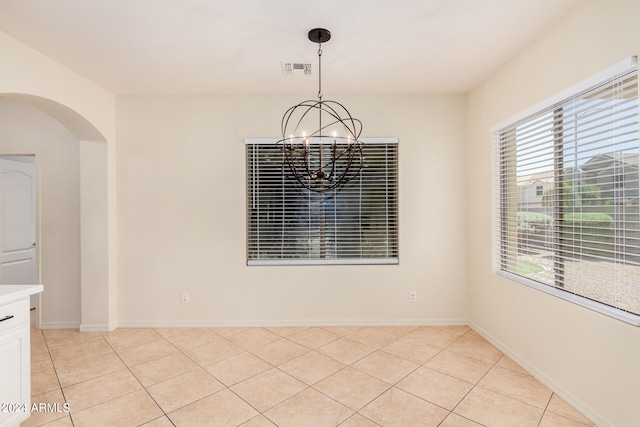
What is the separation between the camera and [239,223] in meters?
3.39

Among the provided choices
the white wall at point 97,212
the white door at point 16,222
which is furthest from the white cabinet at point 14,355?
the white door at point 16,222

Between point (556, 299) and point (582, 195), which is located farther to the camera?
point (556, 299)

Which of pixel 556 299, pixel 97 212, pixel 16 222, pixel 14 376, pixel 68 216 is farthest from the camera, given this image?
pixel 16 222

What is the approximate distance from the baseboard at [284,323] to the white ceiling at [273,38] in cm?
265

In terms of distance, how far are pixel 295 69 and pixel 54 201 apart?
3.15m

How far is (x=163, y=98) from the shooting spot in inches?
133

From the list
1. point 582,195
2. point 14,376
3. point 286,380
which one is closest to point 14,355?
point 14,376

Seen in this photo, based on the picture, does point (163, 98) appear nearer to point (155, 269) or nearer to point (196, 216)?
point (196, 216)

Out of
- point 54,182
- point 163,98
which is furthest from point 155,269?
point 163,98

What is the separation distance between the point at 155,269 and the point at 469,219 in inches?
145

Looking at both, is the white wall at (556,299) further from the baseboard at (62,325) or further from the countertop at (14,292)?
the baseboard at (62,325)

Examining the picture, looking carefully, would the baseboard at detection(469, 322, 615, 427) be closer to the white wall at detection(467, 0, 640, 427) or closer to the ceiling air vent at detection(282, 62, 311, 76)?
the white wall at detection(467, 0, 640, 427)

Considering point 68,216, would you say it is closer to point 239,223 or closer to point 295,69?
point 239,223

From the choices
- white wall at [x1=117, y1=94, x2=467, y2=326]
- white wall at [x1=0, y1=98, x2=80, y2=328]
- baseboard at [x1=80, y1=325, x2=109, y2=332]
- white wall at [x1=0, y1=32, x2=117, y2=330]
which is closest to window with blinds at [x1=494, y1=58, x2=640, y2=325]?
white wall at [x1=117, y1=94, x2=467, y2=326]
